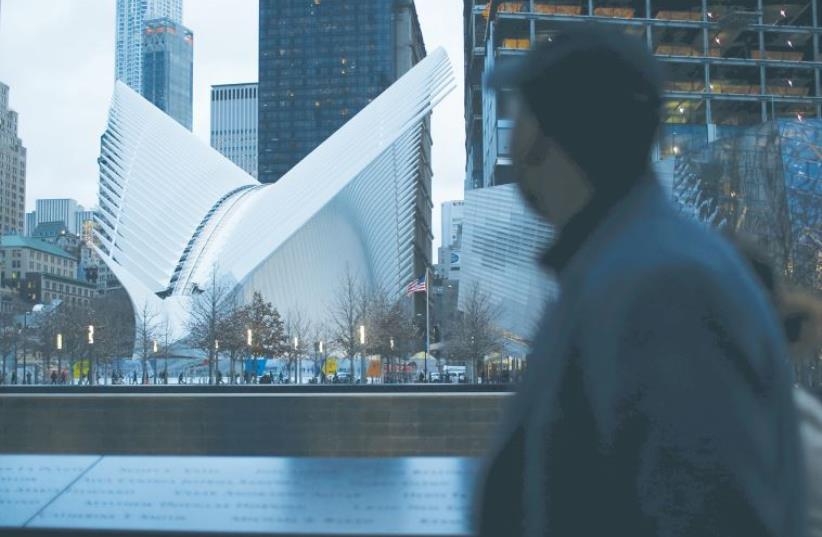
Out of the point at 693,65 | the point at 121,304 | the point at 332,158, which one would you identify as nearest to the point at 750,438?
the point at 332,158

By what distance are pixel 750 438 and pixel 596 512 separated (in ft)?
0.66

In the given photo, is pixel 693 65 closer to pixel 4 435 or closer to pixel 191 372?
pixel 191 372

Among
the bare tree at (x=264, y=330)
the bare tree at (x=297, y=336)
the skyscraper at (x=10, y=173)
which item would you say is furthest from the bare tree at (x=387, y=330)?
the skyscraper at (x=10, y=173)

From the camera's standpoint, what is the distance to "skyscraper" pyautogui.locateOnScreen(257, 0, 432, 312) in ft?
515

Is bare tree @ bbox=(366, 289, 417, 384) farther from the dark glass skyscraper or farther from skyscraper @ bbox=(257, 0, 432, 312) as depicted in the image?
the dark glass skyscraper

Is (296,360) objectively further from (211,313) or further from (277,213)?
(277,213)

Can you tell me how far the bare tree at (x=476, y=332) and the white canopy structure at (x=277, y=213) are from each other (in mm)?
10055

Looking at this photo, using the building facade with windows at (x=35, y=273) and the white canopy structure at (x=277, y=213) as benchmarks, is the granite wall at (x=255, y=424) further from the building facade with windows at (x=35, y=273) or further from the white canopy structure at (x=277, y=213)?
the building facade with windows at (x=35, y=273)

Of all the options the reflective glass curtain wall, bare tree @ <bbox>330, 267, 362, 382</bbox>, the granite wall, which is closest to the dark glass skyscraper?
the reflective glass curtain wall

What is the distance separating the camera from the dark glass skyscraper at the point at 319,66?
516 ft

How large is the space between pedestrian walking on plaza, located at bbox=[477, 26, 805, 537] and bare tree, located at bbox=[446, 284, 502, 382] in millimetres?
38919

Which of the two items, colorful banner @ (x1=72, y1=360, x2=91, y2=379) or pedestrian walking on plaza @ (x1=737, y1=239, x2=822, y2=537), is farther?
A: colorful banner @ (x1=72, y1=360, x2=91, y2=379)

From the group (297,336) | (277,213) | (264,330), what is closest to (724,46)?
(277,213)

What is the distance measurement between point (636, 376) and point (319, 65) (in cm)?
16293
